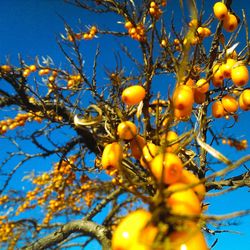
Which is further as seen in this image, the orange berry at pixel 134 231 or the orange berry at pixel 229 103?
the orange berry at pixel 229 103

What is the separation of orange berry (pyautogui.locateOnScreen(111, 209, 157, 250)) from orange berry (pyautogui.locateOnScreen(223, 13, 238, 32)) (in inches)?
94.1

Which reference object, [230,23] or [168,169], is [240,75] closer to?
[230,23]

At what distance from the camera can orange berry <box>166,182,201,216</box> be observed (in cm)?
92

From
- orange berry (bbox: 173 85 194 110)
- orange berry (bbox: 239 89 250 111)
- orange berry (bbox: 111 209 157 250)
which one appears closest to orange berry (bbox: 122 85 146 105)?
orange berry (bbox: 173 85 194 110)

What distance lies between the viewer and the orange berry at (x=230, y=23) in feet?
9.27

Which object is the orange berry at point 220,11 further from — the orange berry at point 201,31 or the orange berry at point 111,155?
the orange berry at point 111,155

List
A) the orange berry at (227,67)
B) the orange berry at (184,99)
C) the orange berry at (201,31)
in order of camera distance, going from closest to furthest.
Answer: the orange berry at (184,99) → the orange berry at (227,67) → the orange berry at (201,31)

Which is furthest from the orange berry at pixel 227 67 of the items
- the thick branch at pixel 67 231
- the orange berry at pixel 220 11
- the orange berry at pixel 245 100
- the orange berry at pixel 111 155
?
the thick branch at pixel 67 231

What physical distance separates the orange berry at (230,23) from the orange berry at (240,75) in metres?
0.65

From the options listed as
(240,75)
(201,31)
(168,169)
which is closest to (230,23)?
(201,31)

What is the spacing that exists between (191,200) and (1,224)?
28.9 ft

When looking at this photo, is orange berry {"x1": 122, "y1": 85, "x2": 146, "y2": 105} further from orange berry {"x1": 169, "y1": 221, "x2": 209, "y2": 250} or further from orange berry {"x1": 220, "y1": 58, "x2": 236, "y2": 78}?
orange berry {"x1": 169, "y1": 221, "x2": 209, "y2": 250}

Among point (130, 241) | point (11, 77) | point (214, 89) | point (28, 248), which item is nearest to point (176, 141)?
point (130, 241)

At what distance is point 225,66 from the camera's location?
8.20 feet
